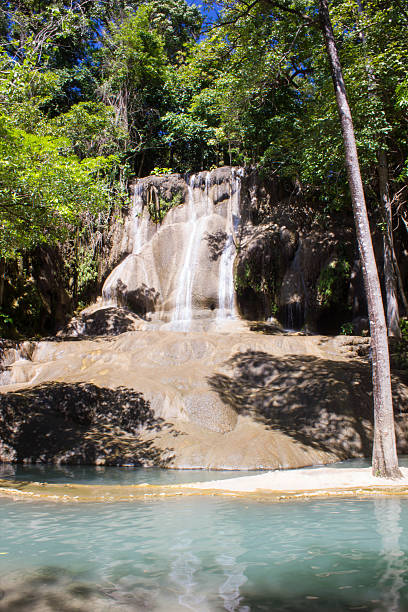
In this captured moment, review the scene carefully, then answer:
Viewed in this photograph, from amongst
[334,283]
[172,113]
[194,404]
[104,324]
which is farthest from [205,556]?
[172,113]

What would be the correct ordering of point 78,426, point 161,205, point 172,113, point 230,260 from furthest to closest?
point 172,113 → point 161,205 → point 230,260 → point 78,426

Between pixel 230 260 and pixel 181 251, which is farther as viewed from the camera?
pixel 181 251

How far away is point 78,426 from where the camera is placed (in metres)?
12.4

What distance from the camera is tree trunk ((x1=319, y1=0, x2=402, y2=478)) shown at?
8.54 metres

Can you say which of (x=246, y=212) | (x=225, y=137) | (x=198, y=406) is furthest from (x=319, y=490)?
(x=225, y=137)

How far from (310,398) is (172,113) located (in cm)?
2421

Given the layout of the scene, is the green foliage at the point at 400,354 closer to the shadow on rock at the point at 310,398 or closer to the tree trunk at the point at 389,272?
the tree trunk at the point at 389,272

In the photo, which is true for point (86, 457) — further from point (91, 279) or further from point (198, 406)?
point (91, 279)

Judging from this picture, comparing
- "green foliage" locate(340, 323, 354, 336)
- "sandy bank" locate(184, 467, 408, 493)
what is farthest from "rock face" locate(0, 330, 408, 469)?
"green foliage" locate(340, 323, 354, 336)

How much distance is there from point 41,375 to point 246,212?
15283 millimetres

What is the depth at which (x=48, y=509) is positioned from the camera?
6.47m

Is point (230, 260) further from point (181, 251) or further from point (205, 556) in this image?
point (205, 556)

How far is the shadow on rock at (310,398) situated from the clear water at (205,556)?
5.22m

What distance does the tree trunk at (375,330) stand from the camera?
8539mm
